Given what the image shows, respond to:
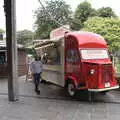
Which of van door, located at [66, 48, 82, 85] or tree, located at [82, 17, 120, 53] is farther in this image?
tree, located at [82, 17, 120, 53]

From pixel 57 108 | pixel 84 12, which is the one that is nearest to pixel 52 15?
pixel 84 12

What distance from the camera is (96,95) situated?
12.3 m

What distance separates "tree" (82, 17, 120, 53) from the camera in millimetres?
34531

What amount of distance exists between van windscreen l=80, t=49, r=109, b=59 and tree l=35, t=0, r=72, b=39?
62.7ft

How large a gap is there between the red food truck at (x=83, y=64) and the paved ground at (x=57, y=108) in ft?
1.95

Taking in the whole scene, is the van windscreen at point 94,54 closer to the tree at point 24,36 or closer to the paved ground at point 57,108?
the paved ground at point 57,108

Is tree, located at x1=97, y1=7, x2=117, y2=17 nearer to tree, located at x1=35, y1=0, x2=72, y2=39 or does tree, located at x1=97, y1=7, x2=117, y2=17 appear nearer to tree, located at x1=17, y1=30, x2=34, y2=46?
tree, located at x1=35, y1=0, x2=72, y2=39

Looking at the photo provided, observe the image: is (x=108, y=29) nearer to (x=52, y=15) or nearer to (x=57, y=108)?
(x=52, y=15)

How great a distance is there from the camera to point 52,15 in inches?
1209

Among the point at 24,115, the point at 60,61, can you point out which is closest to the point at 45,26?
the point at 60,61

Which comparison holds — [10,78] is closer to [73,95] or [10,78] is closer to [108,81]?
[73,95]

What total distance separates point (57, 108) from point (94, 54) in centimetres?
297

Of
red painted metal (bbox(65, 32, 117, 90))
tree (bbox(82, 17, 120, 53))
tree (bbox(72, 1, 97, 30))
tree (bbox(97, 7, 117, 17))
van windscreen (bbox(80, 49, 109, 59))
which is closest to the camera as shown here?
red painted metal (bbox(65, 32, 117, 90))

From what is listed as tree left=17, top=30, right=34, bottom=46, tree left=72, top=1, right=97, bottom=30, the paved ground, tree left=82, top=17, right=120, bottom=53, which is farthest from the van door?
tree left=17, top=30, right=34, bottom=46
